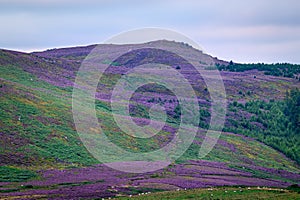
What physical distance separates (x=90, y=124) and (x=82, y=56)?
113730mm

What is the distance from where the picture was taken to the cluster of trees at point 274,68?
171 m

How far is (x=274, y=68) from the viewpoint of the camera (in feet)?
593

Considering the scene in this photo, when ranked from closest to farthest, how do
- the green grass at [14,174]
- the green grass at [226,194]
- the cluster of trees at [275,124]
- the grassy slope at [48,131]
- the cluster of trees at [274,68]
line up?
the green grass at [226,194]
the green grass at [14,174]
the grassy slope at [48,131]
the cluster of trees at [275,124]
the cluster of trees at [274,68]

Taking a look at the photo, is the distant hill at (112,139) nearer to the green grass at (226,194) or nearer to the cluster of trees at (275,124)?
the cluster of trees at (275,124)

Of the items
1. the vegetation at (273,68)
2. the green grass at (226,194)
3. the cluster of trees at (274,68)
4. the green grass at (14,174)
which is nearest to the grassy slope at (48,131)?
the green grass at (14,174)

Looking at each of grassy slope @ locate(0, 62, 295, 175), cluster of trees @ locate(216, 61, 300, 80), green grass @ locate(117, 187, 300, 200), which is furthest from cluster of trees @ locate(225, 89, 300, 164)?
cluster of trees @ locate(216, 61, 300, 80)

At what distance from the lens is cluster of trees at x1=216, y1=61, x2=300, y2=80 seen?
17100 centimetres

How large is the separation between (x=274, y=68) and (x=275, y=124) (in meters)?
76.3

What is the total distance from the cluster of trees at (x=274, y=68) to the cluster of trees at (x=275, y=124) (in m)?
50.0

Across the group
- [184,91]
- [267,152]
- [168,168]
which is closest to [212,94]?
[184,91]

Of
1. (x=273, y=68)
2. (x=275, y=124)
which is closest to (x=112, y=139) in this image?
(x=275, y=124)

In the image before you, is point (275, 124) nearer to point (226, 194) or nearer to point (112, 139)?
point (112, 139)

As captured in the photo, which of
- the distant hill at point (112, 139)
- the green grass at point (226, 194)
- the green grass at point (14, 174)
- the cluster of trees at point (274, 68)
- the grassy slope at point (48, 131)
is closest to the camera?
the green grass at point (226, 194)

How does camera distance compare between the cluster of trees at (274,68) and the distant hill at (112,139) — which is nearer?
the distant hill at (112,139)
